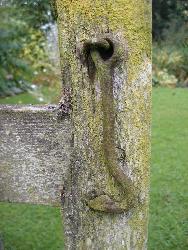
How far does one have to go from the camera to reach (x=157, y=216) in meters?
3.95

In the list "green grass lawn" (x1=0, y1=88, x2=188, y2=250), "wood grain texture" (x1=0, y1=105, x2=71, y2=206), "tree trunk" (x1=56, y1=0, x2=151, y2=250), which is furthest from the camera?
"green grass lawn" (x1=0, y1=88, x2=188, y2=250)

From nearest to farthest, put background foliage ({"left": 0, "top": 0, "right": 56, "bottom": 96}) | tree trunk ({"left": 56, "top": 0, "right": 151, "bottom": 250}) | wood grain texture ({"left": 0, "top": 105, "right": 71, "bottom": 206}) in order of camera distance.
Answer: tree trunk ({"left": 56, "top": 0, "right": 151, "bottom": 250}) → wood grain texture ({"left": 0, "top": 105, "right": 71, "bottom": 206}) → background foliage ({"left": 0, "top": 0, "right": 56, "bottom": 96})

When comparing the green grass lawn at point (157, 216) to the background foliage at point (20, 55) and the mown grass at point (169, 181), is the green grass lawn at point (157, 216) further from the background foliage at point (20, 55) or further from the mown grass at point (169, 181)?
the background foliage at point (20, 55)

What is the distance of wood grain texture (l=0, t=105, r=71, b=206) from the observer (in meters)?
1.42

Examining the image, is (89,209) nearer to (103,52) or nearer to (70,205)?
(70,205)

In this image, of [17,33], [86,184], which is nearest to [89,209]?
[86,184]

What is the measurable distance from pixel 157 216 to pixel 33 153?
2.66m

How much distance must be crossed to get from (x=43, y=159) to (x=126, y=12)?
538mm

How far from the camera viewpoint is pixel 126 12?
1.16 meters

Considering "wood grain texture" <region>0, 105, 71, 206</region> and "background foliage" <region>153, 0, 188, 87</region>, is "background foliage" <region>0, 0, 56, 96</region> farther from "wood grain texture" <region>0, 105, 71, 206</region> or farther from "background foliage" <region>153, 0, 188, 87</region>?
"wood grain texture" <region>0, 105, 71, 206</region>

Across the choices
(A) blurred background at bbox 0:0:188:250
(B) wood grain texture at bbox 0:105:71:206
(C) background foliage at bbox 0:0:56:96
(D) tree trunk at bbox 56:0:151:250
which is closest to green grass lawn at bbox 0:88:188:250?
(A) blurred background at bbox 0:0:188:250

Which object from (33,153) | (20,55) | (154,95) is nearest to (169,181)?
(33,153)

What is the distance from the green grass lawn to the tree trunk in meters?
2.15

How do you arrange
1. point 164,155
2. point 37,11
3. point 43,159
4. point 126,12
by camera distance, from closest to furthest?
point 126,12, point 43,159, point 37,11, point 164,155
